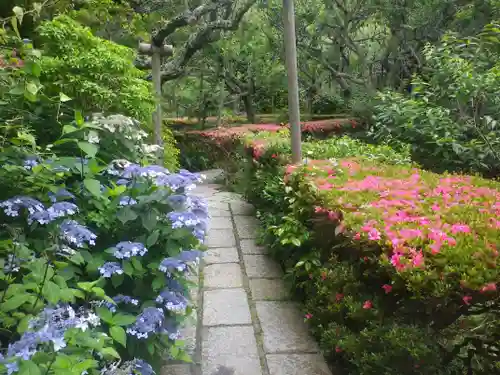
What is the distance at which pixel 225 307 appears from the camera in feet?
10.3

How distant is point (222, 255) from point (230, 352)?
5.58 ft

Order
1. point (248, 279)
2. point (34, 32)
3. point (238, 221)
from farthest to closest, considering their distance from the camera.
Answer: point (238, 221) → point (248, 279) → point (34, 32)

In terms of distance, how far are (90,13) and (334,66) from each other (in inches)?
277

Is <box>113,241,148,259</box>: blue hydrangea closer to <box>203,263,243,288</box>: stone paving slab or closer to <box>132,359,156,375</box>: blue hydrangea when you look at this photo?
<box>132,359,156,375</box>: blue hydrangea

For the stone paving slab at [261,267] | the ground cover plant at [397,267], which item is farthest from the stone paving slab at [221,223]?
the ground cover plant at [397,267]

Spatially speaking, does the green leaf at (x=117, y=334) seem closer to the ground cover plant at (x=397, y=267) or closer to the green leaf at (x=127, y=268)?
the green leaf at (x=127, y=268)

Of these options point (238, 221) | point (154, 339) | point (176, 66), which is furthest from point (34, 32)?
point (176, 66)

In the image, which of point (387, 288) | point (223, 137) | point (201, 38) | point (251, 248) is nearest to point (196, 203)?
point (387, 288)

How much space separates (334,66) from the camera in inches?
392

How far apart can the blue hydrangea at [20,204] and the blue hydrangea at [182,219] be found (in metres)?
0.47

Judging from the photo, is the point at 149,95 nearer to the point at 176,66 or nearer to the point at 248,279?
the point at 248,279

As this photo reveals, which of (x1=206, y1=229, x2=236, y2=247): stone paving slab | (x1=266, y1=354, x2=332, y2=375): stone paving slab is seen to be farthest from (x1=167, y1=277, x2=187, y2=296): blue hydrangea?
(x1=206, y1=229, x2=236, y2=247): stone paving slab

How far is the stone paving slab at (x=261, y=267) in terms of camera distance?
12.3ft

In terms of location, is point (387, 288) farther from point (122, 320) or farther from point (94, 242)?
point (94, 242)
